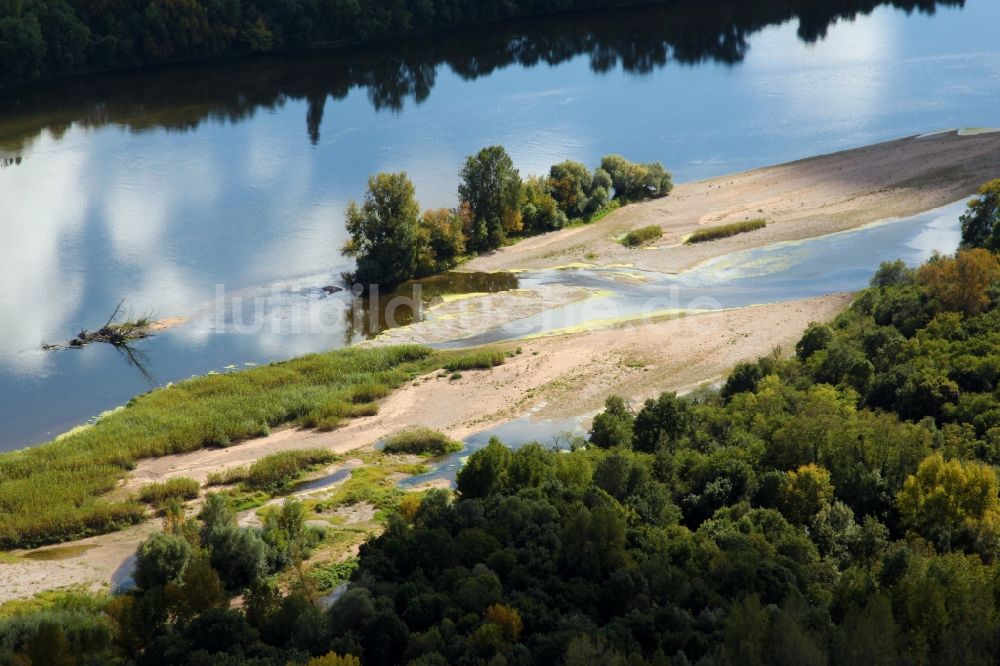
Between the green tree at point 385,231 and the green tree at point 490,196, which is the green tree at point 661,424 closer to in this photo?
the green tree at point 385,231

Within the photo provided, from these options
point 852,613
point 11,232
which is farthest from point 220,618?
point 11,232

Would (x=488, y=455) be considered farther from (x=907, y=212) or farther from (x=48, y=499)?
(x=907, y=212)

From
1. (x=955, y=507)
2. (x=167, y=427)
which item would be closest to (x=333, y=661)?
(x=955, y=507)

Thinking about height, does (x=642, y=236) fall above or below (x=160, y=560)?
above

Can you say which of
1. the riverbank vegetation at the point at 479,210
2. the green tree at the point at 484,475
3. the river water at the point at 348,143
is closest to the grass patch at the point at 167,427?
A: the river water at the point at 348,143

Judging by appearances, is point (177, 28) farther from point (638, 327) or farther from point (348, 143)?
point (638, 327)

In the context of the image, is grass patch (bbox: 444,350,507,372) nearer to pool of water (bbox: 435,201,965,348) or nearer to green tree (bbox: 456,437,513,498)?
pool of water (bbox: 435,201,965,348)

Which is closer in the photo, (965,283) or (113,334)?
(965,283)
